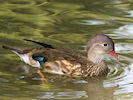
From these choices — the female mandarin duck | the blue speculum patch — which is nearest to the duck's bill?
the female mandarin duck

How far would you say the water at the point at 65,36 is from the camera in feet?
33.3

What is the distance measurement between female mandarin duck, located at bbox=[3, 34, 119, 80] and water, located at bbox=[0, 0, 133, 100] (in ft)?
0.57

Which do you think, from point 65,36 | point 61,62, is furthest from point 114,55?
point 65,36

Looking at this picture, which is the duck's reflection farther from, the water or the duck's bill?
the duck's bill

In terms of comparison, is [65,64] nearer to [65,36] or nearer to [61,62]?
[61,62]

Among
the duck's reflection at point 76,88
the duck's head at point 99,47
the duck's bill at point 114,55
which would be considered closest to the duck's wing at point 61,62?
the duck's reflection at point 76,88

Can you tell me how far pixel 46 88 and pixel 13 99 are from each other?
76 centimetres

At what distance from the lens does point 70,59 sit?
11148 mm

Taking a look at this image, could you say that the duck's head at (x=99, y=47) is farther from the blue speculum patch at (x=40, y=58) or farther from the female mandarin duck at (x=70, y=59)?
the blue speculum patch at (x=40, y=58)

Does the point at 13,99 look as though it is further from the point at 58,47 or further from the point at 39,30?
the point at 39,30

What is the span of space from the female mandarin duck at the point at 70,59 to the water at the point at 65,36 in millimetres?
173

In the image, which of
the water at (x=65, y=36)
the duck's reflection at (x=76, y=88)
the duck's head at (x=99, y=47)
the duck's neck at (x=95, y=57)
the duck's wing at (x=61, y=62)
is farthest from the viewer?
the duck's neck at (x=95, y=57)

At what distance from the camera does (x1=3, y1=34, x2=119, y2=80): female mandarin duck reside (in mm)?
11172

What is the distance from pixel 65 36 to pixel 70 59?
4.98 feet
